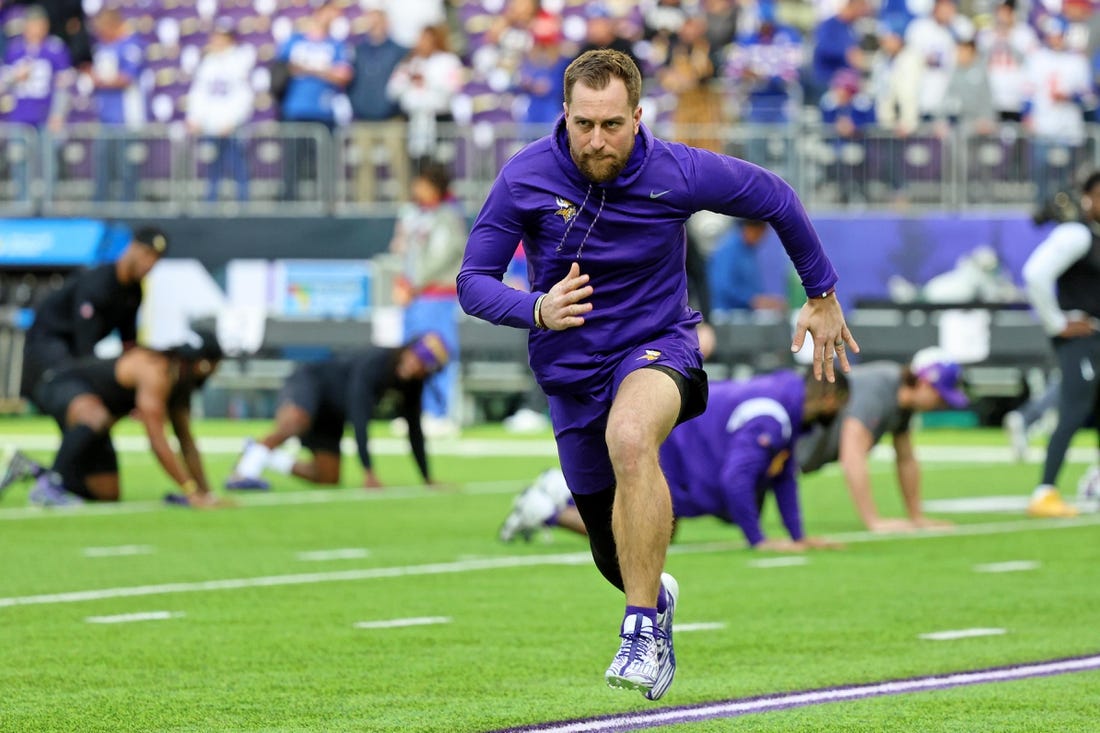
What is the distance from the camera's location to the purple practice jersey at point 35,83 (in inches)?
1054

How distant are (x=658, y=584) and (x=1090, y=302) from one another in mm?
7973

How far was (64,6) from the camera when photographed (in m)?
29.0

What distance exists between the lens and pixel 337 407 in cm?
1697

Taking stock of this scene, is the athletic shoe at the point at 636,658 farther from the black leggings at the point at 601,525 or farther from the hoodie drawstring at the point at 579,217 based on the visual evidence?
the hoodie drawstring at the point at 579,217

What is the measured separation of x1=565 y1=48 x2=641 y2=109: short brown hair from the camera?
21.9 ft

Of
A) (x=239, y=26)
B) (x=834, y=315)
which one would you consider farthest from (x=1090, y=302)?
(x=239, y=26)

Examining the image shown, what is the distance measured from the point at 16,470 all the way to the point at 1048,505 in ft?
22.6

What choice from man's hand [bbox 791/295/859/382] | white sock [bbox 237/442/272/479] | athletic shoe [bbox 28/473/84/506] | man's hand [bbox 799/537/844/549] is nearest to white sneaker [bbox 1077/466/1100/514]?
man's hand [bbox 799/537/844/549]

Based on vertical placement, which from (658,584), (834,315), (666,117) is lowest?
(658,584)

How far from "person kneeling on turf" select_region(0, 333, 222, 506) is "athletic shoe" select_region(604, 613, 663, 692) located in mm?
8563

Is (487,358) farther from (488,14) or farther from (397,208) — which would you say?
(488,14)

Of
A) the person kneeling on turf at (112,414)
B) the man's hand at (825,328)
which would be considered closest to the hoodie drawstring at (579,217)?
the man's hand at (825,328)

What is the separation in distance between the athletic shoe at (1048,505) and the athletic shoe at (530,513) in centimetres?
345

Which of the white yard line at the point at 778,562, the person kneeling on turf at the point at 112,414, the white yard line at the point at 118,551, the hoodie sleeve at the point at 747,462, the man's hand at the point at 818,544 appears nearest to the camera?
the hoodie sleeve at the point at 747,462
